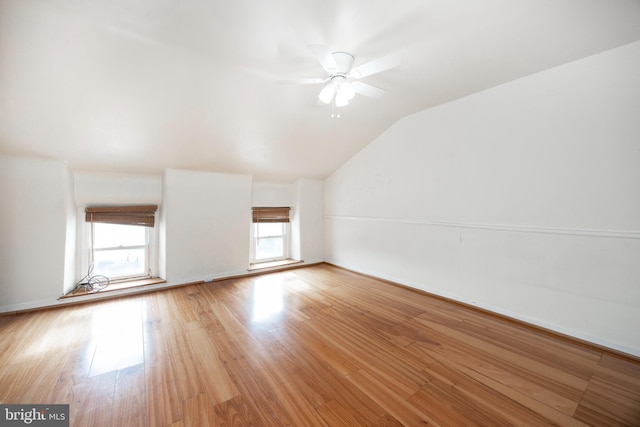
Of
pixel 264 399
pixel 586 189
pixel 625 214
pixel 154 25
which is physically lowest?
pixel 264 399

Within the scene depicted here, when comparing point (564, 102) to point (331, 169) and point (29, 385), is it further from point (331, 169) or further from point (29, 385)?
point (29, 385)

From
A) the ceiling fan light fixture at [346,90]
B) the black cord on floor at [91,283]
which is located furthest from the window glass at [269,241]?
the ceiling fan light fixture at [346,90]

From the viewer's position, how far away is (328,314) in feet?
9.23

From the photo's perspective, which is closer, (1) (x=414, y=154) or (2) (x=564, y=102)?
(2) (x=564, y=102)

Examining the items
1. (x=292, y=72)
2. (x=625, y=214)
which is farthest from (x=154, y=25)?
(x=625, y=214)

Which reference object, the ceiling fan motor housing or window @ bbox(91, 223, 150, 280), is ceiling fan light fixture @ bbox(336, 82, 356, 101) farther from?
window @ bbox(91, 223, 150, 280)

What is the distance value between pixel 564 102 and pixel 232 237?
451 centimetres

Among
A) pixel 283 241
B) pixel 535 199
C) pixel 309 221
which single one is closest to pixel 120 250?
pixel 283 241

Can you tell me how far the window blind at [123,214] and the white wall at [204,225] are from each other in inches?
10.6

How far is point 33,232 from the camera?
2.81 m

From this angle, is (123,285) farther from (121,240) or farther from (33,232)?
(33,232)

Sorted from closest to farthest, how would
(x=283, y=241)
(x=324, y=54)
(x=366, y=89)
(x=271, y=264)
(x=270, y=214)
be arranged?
(x=324, y=54), (x=366, y=89), (x=271, y=264), (x=270, y=214), (x=283, y=241)

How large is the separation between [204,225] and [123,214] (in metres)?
1.09

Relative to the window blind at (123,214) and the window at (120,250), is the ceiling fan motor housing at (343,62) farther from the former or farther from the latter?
the window at (120,250)
